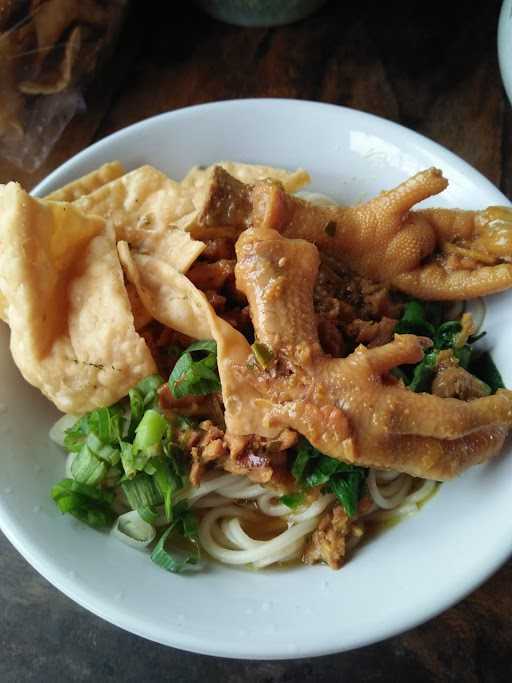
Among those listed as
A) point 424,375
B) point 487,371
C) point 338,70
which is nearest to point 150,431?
point 424,375

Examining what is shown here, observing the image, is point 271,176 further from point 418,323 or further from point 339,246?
point 418,323

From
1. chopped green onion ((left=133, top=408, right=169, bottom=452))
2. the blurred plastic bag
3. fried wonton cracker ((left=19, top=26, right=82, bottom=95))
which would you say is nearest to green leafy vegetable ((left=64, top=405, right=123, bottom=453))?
chopped green onion ((left=133, top=408, right=169, bottom=452))

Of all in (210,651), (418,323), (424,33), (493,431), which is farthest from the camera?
(424,33)

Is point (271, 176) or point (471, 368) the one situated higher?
point (271, 176)

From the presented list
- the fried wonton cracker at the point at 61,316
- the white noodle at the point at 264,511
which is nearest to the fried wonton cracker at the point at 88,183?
the fried wonton cracker at the point at 61,316

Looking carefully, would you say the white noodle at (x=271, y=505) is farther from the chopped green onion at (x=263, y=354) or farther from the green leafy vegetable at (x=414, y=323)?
the green leafy vegetable at (x=414, y=323)

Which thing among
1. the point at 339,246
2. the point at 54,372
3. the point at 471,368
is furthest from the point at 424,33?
the point at 54,372
